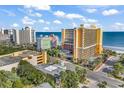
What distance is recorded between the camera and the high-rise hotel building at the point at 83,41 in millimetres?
3734

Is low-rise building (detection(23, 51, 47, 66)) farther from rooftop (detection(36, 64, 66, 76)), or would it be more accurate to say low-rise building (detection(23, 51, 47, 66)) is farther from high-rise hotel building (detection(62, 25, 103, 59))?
high-rise hotel building (detection(62, 25, 103, 59))

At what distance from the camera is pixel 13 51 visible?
4980 millimetres

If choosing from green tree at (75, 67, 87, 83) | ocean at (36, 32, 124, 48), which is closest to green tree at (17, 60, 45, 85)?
green tree at (75, 67, 87, 83)

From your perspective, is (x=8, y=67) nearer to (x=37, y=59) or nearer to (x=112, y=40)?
(x=37, y=59)

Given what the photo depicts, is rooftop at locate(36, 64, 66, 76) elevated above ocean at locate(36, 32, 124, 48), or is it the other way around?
ocean at locate(36, 32, 124, 48)

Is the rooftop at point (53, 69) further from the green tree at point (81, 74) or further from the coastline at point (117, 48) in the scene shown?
the coastline at point (117, 48)

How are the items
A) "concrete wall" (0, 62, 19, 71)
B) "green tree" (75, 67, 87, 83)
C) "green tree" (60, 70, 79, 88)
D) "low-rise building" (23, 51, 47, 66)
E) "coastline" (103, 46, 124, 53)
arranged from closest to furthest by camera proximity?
"green tree" (60, 70, 79, 88)
"green tree" (75, 67, 87, 83)
"concrete wall" (0, 62, 19, 71)
"coastline" (103, 46, 124, 53)
"low-rise building" (23, 51, 47, 66)

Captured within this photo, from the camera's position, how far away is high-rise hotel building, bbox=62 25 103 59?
3734mm

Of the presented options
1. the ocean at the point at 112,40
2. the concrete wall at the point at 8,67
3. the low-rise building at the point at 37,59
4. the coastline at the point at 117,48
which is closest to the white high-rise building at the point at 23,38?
the low-rise building at the point at 37,59

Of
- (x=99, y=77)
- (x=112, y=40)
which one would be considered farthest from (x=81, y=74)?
(x=112, y=40)
